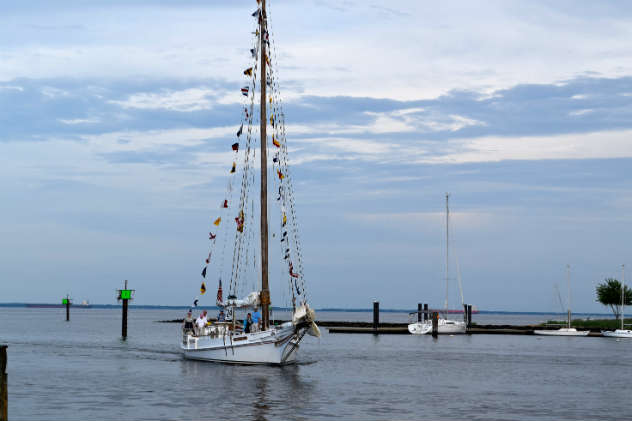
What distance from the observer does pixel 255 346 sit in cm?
5106

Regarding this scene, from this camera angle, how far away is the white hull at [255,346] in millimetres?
50594

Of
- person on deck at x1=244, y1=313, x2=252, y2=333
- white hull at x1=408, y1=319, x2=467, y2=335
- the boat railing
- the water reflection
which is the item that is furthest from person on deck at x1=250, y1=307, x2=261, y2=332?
white hull at x1=408, y1=319, x2=467, y2=335

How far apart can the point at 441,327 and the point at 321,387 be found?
72083mm

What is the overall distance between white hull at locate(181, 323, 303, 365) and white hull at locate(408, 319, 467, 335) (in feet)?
207

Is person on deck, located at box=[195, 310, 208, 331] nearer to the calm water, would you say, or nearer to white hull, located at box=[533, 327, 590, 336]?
the calm water

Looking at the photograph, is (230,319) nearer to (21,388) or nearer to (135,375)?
(135,375)

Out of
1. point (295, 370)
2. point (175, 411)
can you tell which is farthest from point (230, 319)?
point (175, 411)

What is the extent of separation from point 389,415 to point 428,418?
160cm

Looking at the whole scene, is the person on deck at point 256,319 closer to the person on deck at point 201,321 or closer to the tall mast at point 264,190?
the tall mast at point 264,190

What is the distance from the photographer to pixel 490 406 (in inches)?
1566

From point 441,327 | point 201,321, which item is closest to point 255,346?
point 201,321

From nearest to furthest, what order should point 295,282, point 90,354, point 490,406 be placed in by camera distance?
point 490,406
point 295,282
point 90,354

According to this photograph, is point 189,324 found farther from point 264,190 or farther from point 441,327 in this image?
point 441,327

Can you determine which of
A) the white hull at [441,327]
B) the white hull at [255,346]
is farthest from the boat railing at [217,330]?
the white hull at [441,327]
